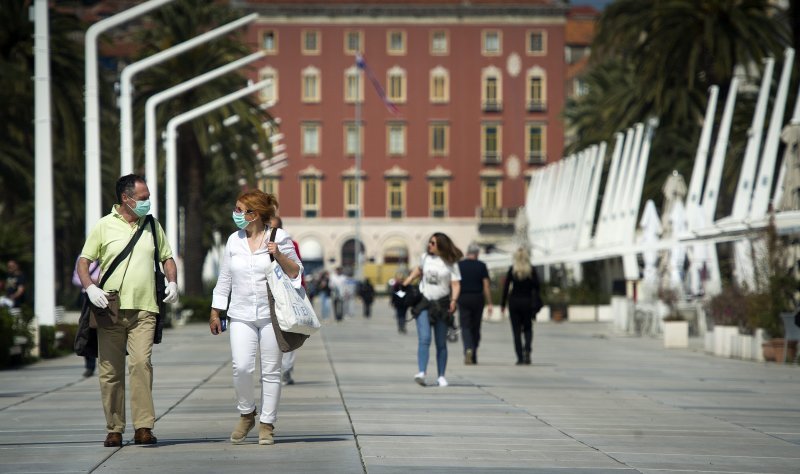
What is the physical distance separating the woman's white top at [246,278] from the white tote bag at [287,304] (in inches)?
3.0

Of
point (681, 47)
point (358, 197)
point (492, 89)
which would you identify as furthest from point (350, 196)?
point (681, 47)

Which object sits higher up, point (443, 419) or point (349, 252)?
point (443, 419)

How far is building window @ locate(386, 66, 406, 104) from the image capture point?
112812 millimetres

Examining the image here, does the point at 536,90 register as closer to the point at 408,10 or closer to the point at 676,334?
the point at 408,10

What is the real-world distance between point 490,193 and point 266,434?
10402cm

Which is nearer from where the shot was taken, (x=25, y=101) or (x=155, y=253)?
(x=155, y=253)

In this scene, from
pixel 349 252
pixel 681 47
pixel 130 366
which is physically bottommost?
pixel 349 252

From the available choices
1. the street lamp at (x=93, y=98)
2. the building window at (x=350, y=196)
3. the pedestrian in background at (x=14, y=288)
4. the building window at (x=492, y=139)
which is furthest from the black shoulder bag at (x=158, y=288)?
the building window at (x=492, y=139)

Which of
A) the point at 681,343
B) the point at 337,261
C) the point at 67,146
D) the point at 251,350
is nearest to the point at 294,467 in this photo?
the point at 251,350

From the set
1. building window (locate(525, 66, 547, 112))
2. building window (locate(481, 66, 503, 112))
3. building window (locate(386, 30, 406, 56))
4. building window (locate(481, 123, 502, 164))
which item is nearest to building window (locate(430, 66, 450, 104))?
building window (locate(481, 66, 503, 112))

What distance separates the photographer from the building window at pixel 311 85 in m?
113

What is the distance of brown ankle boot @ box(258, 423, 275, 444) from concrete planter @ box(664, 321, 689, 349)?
1893cm

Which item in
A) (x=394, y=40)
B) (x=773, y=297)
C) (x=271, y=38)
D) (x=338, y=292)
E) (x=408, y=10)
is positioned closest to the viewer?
(x=773, y=297)

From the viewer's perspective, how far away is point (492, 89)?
113625 mm
